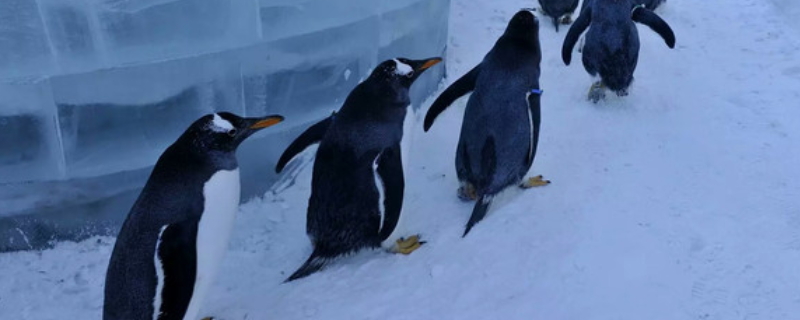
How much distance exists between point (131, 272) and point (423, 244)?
113cm

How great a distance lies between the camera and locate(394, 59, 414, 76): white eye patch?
Answer: 284 cm

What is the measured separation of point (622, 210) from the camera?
9.85 ft

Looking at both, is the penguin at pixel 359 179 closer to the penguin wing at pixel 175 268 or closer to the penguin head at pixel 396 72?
the penguin head at pixel 396 72

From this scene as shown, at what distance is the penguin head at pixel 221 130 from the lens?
2338mm

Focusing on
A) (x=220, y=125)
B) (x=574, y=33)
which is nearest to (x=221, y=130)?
(x=220, y=125)

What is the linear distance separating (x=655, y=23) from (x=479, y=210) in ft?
6.33

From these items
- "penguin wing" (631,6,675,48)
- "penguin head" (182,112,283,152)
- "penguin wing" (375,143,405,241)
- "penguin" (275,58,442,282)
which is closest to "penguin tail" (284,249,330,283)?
"penguin" (275,58,442,282)

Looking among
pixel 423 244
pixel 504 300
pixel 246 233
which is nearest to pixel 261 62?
pixel 246 233

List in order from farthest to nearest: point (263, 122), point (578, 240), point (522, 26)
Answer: point (522, 26), point (578, 240), point (263, 122)

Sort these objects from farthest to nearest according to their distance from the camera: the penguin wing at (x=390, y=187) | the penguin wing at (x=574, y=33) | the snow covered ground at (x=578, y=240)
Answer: the penguin wing at (x=574, y=33) < the penguin wing at (x=390, y=187) < the snow covered ground at (x=578, y=240)

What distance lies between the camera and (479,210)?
2.94m

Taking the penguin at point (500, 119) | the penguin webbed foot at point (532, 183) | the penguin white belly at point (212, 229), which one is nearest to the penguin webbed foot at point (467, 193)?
the penguin at point (500, 119)

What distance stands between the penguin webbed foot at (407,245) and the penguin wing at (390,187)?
104mm

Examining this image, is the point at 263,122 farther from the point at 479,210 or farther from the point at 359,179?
the point at 479,210
